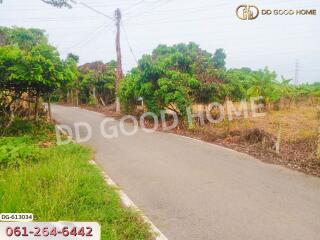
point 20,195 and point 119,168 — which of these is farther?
point 119,168

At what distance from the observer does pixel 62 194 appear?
6051 millimetres

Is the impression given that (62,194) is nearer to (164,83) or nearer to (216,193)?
(216,193)

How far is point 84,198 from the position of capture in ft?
19.8

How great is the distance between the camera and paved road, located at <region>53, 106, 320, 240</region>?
207 inches

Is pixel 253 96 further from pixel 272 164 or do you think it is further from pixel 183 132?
pixel 272 164

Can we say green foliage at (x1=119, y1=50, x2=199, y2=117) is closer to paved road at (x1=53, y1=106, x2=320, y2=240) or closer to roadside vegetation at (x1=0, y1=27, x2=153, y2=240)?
roadside vegetation at (x1=0, y1=27, x2=153, y2=240)

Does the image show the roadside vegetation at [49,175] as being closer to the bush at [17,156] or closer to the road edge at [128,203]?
the bush at [17,156]

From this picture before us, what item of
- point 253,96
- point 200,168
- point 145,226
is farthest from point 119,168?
point 253,96

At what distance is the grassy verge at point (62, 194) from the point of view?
5.30 m

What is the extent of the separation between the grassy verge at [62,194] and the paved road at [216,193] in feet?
1.69

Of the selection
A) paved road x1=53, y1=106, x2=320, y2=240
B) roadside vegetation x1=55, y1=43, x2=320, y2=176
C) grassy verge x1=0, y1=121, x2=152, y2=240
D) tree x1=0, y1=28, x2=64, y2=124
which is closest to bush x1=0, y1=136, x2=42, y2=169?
grassy verge x1=0, y1=121, x2=152, y2=240

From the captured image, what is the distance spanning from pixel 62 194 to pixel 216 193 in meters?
3.11

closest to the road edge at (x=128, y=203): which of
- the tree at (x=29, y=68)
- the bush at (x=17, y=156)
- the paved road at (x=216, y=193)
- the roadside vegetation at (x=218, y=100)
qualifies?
the paved road at (x=216, y=193)

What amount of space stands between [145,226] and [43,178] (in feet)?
9.29
